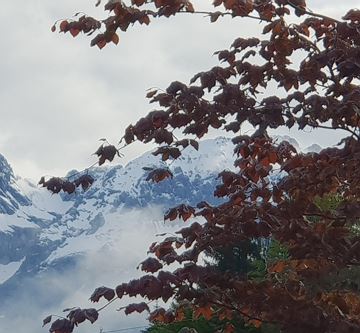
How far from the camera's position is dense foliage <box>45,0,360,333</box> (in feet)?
13.3

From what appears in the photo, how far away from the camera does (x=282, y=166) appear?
479 cm

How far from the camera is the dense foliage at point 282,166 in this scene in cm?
404

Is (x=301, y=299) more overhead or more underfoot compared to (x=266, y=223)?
more underfoot

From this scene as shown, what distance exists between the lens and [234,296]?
15.1 ft

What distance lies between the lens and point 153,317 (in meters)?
5.73

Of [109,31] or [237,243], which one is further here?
[237,243]

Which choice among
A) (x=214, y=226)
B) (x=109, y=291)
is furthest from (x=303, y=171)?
(x=109, y=291)

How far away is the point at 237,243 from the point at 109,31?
5.07 ft

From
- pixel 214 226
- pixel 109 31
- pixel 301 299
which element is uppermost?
pixel 109 31

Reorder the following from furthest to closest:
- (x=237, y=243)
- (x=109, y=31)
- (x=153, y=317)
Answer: (x=153, y=317) → (x=237, y=243) → (x=109, y=31)

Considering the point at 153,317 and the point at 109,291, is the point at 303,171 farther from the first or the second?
the point at 153,317

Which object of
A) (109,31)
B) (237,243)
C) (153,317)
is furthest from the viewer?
(153,317)

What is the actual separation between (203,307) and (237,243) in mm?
504

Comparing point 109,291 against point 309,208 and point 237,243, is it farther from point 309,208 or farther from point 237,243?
point 309,208
